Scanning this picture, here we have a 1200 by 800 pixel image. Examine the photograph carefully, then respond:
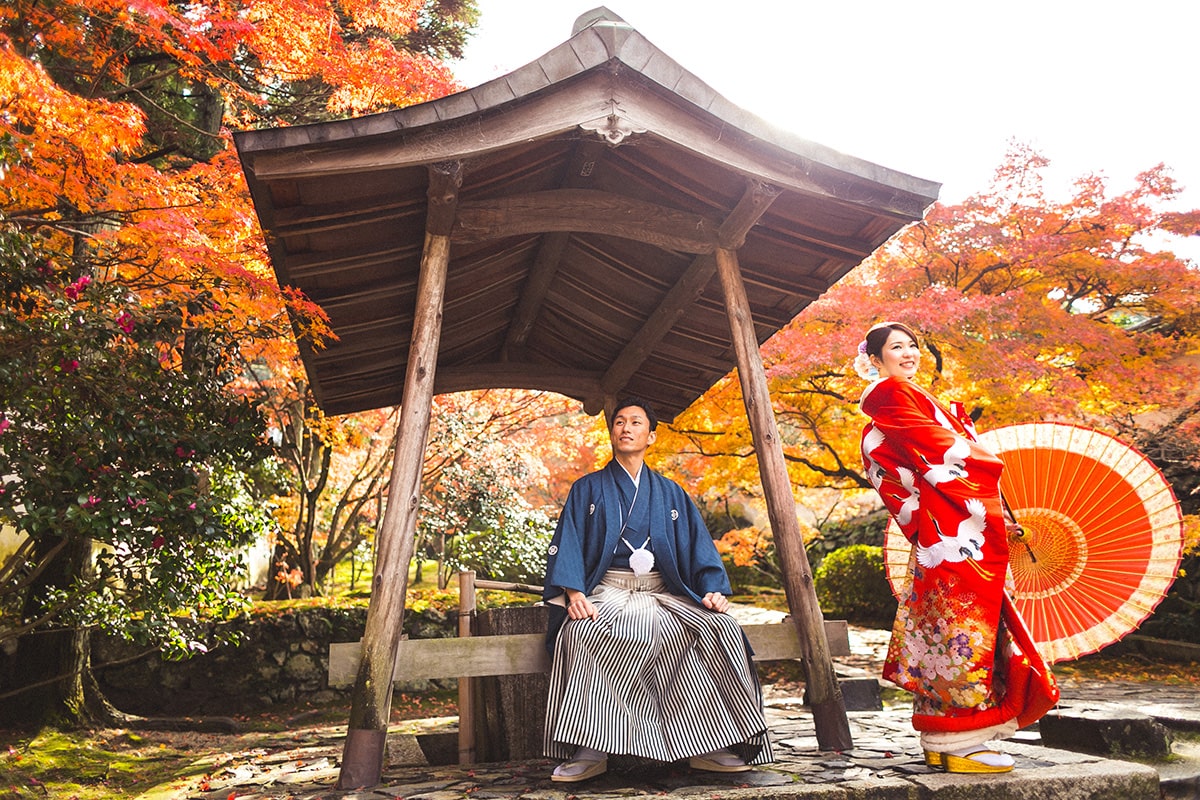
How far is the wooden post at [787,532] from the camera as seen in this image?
402 centimetres

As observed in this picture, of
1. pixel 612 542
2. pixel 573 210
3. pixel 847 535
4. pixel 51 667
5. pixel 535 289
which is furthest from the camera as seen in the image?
pixel 847 535

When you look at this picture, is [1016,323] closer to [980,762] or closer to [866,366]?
[866,366]

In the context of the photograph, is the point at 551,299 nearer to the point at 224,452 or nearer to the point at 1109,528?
the point at 224,452

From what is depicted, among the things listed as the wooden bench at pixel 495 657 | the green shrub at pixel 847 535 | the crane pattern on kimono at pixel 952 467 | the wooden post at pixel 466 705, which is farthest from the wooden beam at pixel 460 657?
the green shrub at pixel 847 535

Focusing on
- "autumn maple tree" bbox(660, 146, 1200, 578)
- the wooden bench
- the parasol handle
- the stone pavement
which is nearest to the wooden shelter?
the wooden bench

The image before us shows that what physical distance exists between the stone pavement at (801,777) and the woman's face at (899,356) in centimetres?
176

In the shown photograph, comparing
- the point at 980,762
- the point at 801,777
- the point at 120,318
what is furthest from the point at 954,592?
the point at 120,318

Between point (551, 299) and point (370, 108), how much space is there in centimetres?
389

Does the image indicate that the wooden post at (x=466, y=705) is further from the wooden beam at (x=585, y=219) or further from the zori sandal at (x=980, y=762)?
the zori sandal at (x=980, y=762)

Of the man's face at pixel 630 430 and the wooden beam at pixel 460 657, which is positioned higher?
the man's face at pixel 630 430

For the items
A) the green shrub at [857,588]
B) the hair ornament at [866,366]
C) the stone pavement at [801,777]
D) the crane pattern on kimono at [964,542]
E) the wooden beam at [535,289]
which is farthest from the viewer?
the green shrub at [857,588]

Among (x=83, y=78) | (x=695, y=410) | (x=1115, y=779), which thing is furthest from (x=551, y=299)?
(x=83, y=78)

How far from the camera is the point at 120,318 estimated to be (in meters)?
4.84

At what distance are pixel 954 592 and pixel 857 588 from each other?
10.2 m
